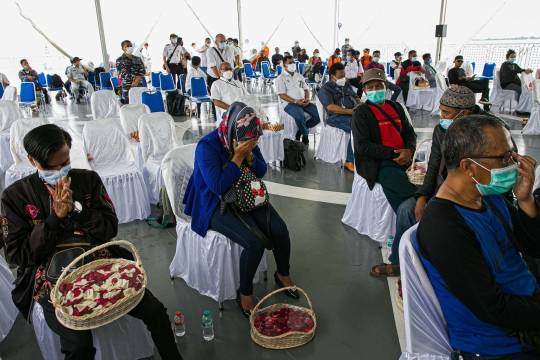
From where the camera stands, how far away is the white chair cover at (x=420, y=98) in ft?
30.7

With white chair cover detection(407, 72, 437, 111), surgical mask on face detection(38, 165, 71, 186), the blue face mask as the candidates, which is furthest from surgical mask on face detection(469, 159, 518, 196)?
white chair cover detection(407, 72, 437, 111)

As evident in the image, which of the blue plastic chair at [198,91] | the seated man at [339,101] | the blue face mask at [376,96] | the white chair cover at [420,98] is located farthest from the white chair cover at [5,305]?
the white chair cover at [420,98]

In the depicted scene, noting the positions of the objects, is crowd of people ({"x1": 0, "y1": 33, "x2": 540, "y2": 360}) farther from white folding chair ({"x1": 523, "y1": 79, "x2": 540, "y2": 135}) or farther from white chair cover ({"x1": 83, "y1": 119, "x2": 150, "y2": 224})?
white folding chair ({"x1": 523, "y1": 79, "x2": 540, "y2": 135})

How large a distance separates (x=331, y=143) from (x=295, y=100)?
1131 millimetres

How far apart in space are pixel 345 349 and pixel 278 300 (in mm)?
597

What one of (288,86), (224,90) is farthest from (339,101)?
(224,90)

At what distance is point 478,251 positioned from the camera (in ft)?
4.28

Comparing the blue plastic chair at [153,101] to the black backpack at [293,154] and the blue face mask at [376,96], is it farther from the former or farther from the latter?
the blue face mask at [376,96]

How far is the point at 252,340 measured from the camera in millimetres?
2312

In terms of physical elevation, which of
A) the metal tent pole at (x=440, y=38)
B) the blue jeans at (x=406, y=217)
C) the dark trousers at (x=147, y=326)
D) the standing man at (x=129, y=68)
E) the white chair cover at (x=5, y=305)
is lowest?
the white chair cover at (x=5, y=305)

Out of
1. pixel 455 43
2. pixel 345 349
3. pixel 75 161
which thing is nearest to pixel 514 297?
pixel 345 349

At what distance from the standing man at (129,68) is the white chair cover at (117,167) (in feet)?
12.4

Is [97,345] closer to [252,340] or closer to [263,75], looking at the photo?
[252,340]

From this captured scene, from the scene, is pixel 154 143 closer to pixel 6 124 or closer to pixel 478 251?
pixel 6 124
